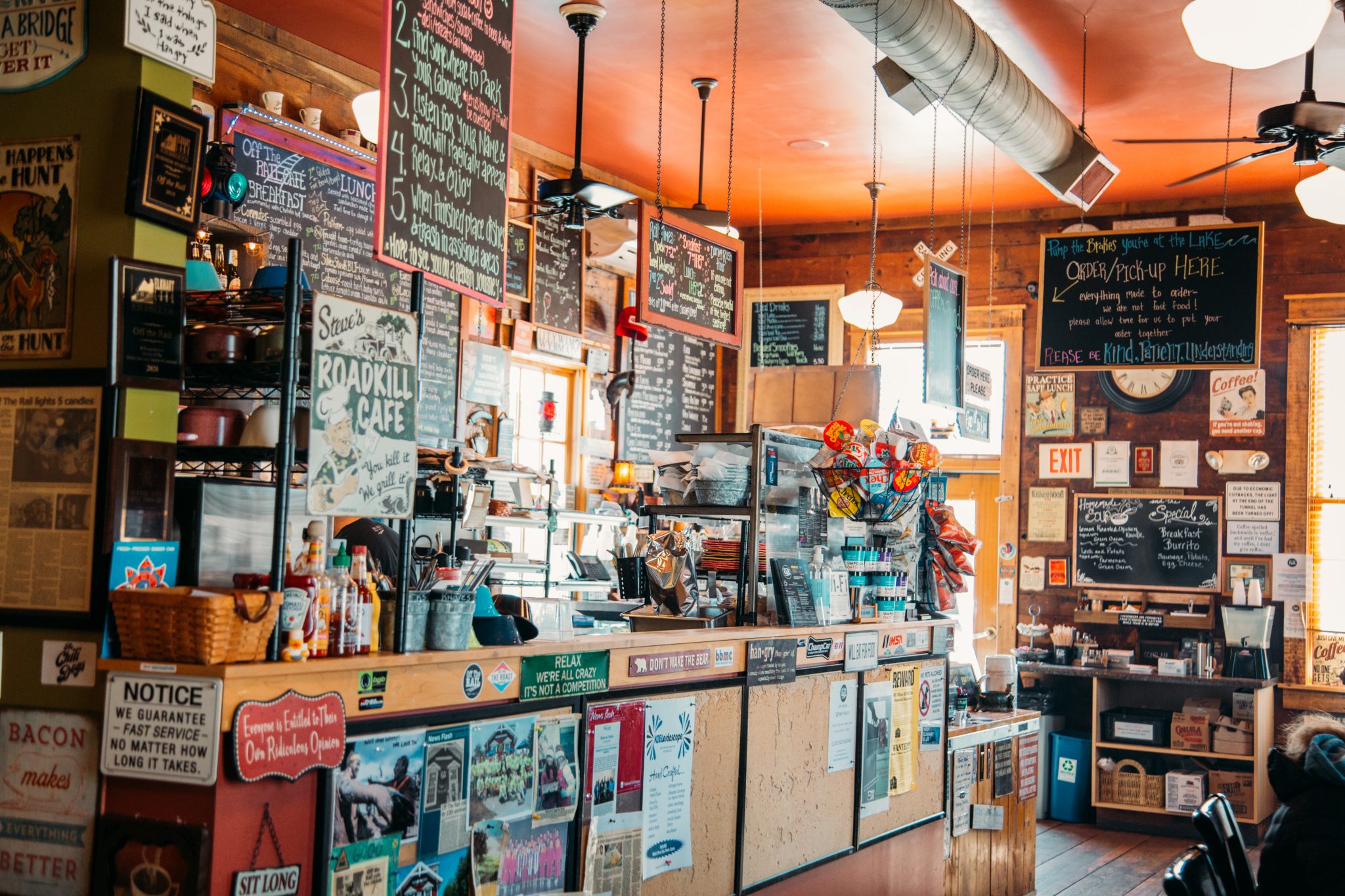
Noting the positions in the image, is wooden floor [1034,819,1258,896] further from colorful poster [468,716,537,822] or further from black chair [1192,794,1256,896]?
colorful poster [468,716,537,822]

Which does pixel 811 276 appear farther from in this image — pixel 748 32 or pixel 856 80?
pixel 748 32

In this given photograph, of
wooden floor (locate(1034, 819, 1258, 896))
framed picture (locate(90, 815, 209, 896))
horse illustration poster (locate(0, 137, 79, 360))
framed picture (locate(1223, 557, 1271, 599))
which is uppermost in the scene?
horse illustration poster (locate(0, 137, 79, 360))

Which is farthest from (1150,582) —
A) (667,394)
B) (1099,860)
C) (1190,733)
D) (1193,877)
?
(1193,877)

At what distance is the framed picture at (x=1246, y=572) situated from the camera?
25.8 ft

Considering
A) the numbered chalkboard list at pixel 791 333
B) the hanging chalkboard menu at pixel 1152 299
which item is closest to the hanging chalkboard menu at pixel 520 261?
the numbered chalkboard list at pixel 791 333

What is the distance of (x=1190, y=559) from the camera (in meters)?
8.05

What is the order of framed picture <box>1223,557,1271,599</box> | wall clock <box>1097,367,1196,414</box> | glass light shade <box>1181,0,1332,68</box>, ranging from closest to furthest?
1. glass light shade <box>1181,0,1332,68</box>
2. framed picture <box>1223,557,1271,599</box>
3. wall clock <box>1097,367,1196,414</box>

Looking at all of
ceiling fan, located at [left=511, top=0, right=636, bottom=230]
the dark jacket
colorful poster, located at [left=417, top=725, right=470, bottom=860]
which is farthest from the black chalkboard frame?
colorful poster, located at [left=417, top=725, right=470, bottom=860]

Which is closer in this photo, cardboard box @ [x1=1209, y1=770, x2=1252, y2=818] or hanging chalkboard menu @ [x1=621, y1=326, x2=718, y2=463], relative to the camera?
cardboard box @ [x1=1209, y1=770, x2=1252, y2=818]

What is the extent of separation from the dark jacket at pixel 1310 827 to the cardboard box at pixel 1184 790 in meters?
3.88

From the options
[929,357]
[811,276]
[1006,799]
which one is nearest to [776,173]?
[811,276]

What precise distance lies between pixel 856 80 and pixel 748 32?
80 centimetres

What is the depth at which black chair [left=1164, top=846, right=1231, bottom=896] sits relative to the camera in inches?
99.5

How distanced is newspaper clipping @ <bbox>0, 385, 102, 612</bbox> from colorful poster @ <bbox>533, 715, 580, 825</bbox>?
42.6 inches
